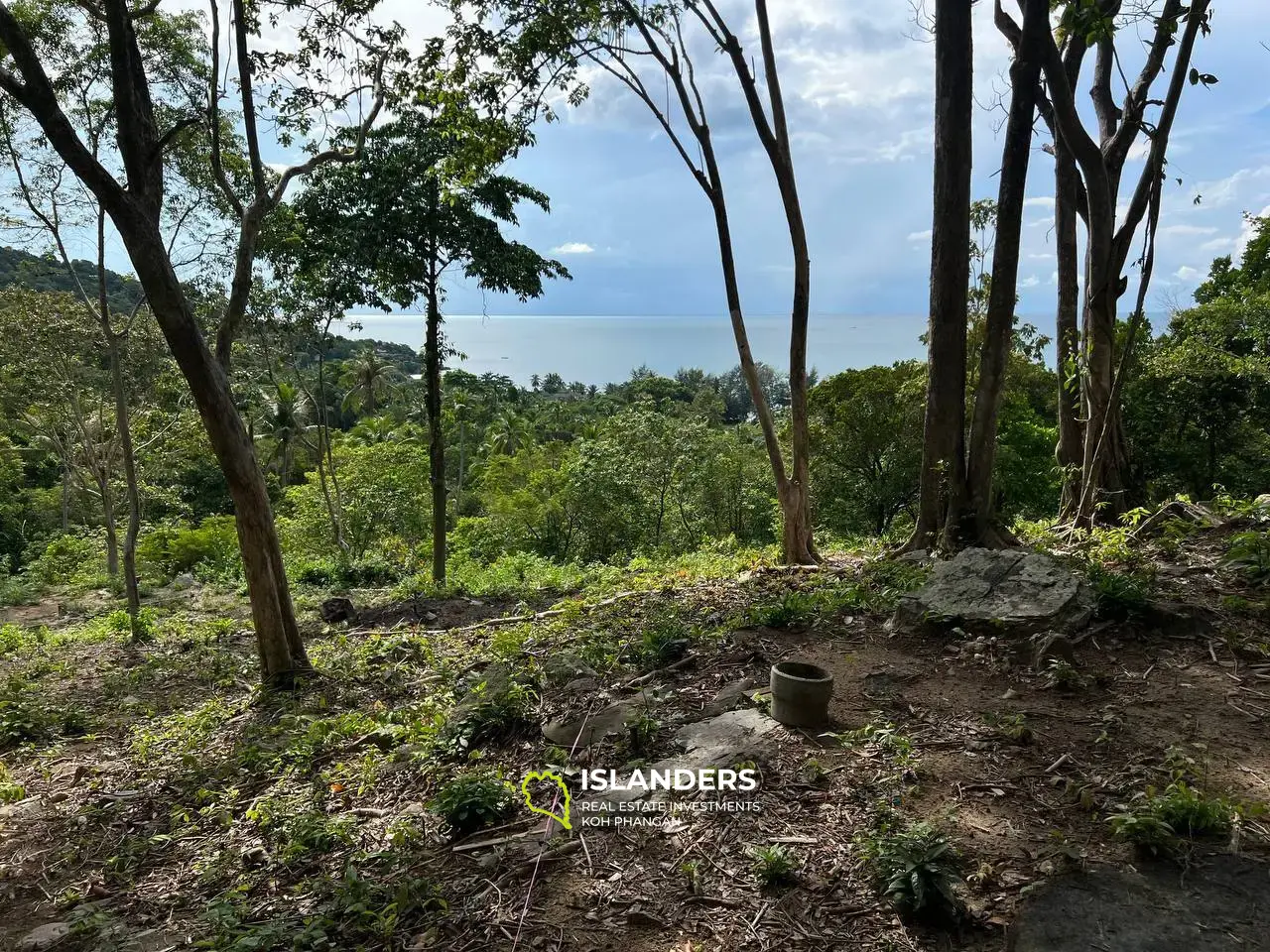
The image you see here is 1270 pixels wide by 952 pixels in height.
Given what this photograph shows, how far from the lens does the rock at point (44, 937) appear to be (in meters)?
2.81

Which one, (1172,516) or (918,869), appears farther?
(1172,516)

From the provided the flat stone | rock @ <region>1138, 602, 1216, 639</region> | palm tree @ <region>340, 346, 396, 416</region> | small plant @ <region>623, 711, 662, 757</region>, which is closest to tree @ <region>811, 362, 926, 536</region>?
rock @ <region>1138, 602, 1216, 639</region>

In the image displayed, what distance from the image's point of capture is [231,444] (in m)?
5.51

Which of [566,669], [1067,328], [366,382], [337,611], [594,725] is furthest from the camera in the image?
[366,382]

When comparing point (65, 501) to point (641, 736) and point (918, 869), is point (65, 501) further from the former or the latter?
point (918, 869)

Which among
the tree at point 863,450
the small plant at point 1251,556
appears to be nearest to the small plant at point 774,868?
the small plant at point 1251,556

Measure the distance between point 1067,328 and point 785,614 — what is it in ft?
16.4

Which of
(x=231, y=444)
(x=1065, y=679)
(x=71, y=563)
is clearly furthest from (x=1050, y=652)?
(x=71, y=563)

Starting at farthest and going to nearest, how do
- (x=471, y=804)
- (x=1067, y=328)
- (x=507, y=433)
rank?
1. (x=507, y=433)
2. (x=1067, y=328)
3. (x=471, y=804)

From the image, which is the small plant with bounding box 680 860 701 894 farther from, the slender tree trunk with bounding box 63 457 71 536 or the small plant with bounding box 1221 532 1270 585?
the slender tree trunk with bounding box 63 457 71 536

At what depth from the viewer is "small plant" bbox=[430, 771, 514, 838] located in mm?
3174

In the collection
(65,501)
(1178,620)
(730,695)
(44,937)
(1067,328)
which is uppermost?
(1067,328)

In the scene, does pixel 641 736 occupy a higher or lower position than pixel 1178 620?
lower

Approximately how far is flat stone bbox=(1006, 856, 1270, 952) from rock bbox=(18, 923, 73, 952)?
3595 mm
